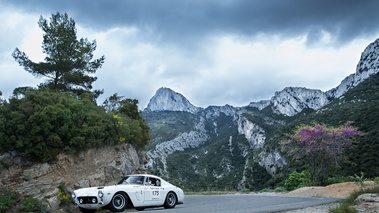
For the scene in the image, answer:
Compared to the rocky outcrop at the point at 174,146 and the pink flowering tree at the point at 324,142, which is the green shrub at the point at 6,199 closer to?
the pink flowering tree at the point at 324,142

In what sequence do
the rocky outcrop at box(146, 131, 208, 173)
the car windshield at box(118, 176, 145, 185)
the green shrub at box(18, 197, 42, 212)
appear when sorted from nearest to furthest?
the green shrub at box(18, 197, 42, 212), the car windshield at box(118, 176, 145, 185), the rocky outcrop at box(146, 131, 208, 173)

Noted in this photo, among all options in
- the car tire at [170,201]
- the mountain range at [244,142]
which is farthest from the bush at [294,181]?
the car tire at [170,201]

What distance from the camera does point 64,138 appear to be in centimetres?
1240

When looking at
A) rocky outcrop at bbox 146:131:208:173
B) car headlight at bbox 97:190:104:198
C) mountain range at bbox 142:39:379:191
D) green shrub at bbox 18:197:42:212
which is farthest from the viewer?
rocky outcrop at bbox 146:131:208:173

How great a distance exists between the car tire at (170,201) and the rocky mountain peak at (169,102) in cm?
16337

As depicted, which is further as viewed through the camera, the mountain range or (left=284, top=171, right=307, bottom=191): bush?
the mountain range

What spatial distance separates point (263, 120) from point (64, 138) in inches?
4199

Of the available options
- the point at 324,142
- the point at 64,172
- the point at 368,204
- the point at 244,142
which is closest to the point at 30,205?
the point at 64,172

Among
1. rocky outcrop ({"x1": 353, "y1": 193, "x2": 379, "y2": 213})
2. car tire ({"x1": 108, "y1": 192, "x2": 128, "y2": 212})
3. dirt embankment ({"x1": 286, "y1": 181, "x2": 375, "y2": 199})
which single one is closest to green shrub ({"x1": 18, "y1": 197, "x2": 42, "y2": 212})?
car tire ({"x1": 108, "y1": 192, "x2": 128, "y2": 212})

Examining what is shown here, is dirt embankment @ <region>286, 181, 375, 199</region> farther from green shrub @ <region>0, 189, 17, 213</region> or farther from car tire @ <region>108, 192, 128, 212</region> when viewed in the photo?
green shrub @ <region>0, 189, 17, 213</region>

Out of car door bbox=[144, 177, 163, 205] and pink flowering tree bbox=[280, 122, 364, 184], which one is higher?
pink flowering tree bbox=[280, 122, 364, 184]

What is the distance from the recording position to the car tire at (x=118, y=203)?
8032 millimetres

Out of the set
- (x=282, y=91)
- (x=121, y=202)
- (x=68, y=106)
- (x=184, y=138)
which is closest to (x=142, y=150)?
(x=68, y=106)

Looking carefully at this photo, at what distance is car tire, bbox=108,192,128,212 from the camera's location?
8032 mm
